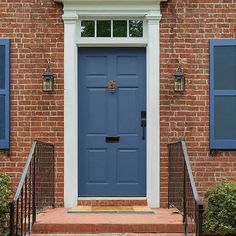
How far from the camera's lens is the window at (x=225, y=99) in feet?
29.3

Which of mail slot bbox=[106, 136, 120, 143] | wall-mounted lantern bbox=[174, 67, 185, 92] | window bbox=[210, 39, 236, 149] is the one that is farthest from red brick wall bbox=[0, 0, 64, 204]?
window bbox=[210, 39, 236, 149]

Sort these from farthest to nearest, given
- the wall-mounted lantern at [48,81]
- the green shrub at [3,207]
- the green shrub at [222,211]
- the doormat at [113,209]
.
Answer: the wall-mounted lantern at [48,81] < the doormat at [113,209] < the green shrub at [3,207] < the green shrub at [222,211]

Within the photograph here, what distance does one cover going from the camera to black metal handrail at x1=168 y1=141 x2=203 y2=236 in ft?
23.9

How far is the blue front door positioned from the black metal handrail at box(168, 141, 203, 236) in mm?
564

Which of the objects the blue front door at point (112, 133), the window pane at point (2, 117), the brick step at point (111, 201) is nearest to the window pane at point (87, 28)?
the blue front door at point (112, 133)

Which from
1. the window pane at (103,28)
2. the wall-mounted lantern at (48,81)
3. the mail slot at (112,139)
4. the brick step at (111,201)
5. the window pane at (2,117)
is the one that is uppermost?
the window pane at (103,28)

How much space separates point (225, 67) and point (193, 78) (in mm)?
498

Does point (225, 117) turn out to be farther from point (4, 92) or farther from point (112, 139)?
point (4, 92)

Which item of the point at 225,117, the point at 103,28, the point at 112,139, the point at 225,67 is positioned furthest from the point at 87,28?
the point at 225,117

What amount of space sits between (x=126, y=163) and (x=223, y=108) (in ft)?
5.48

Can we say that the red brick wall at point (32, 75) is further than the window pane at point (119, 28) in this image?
No

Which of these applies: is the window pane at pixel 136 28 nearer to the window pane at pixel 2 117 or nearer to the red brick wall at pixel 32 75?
the red brick wall at pixel 32 75

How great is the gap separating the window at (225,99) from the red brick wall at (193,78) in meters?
0.10

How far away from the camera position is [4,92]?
352 inches
